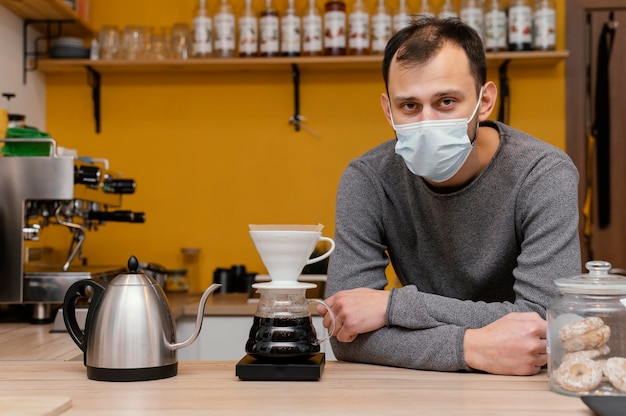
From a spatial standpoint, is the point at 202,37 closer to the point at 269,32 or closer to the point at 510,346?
the point at 269,32

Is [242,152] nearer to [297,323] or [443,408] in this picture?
[297,323]

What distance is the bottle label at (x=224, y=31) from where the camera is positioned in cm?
306

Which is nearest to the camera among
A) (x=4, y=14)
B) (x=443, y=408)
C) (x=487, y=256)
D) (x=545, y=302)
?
(x=443, y=408)

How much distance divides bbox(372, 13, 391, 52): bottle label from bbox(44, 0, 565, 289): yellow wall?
0.25 m

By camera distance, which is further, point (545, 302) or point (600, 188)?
point (600, 188)

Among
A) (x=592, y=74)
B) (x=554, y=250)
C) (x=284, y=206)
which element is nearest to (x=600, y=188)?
(x=592, y=74)

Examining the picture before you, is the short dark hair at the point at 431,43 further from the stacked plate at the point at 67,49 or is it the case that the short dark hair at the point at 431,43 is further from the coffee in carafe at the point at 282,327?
the stacked plate at the point at 67,49

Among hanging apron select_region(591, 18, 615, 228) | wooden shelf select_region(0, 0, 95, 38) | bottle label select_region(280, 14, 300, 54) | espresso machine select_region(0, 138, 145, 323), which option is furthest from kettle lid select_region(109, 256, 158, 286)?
hanging apron select_region(591, 18, 615, 228)

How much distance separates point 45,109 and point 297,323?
240 centimetres

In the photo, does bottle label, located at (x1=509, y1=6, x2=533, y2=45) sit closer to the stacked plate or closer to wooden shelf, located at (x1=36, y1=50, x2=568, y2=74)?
wooden shelf, located at (x1=36, y1=50, x2=568, y2=74)

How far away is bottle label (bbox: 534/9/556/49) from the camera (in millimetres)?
2957

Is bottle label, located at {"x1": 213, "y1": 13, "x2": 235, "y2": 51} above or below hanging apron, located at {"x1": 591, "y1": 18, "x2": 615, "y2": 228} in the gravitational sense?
above

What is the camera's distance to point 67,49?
10.3 feet

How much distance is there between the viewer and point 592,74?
123 inches
